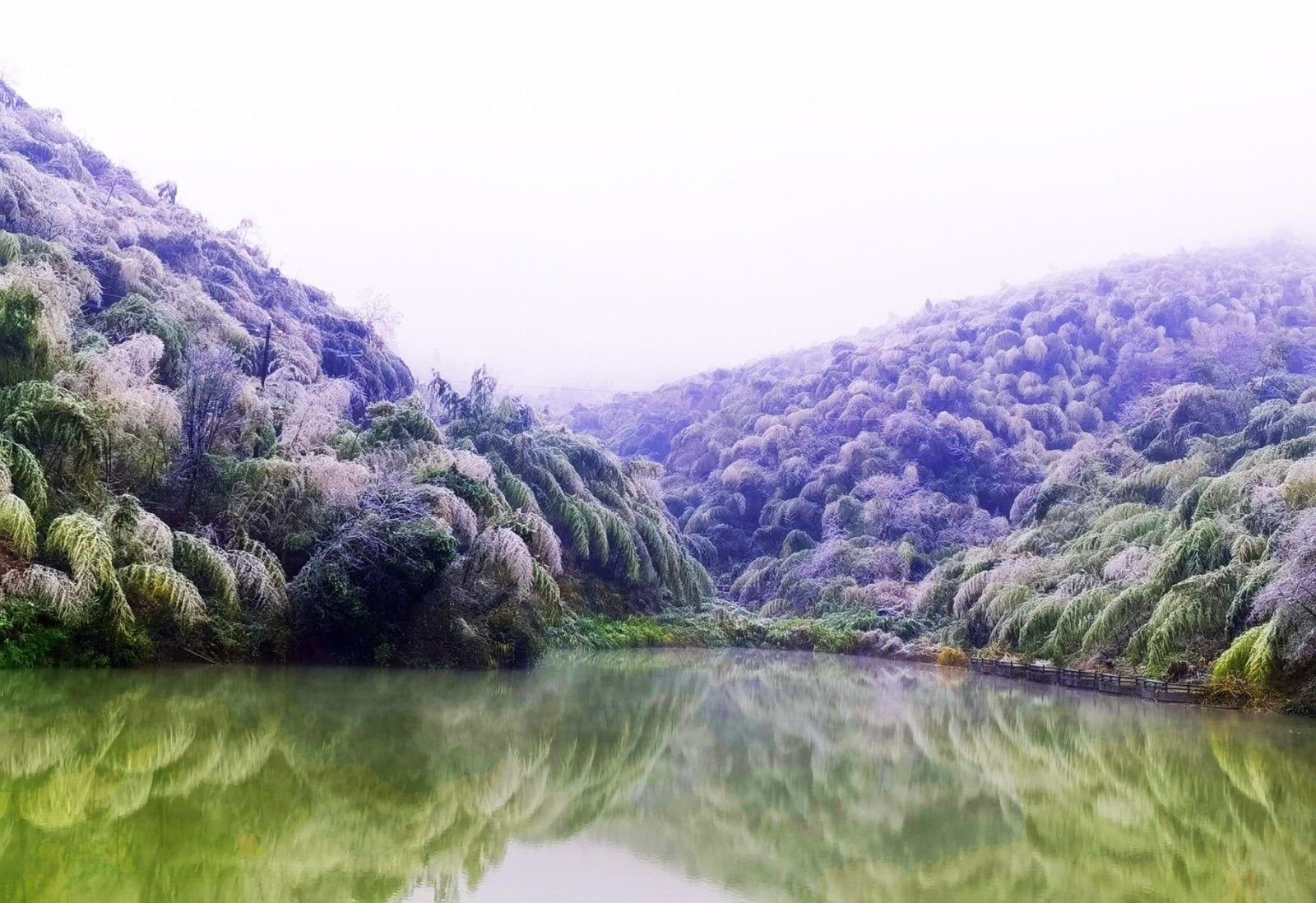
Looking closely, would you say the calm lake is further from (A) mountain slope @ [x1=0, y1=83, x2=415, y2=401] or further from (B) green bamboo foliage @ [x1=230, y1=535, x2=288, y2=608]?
(A) mountain slope @ [x1=0, y1=83, x2=415, y2=401]

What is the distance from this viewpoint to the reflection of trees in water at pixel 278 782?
16.1ft

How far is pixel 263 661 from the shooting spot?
1484cm

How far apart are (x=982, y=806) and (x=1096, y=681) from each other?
41.5 feet

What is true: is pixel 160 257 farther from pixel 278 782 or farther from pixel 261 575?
pixel 278 782

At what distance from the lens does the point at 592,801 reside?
740 centimetres

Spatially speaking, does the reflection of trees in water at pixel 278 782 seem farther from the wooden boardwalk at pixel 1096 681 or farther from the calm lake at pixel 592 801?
the wooden boardwalk at pixel 1096 681

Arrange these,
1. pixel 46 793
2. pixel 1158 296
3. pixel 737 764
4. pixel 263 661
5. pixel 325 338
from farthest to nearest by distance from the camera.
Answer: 1. pixel 1158 296
2. pixel 325 338
3. pixel 263 661
4. pixel 737 764
5. pixel 46 793

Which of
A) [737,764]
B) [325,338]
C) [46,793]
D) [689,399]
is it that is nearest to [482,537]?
[737,764]

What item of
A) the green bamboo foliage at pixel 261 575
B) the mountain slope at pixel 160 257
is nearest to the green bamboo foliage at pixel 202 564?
the green bamboo foliage at pixel 261 575

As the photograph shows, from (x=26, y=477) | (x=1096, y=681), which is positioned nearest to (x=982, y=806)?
(x=26, y=477)

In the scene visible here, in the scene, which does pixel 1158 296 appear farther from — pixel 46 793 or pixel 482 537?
pixel 46 793

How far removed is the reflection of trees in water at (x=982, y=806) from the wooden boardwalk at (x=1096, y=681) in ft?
8.66

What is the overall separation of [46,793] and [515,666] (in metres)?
12.1

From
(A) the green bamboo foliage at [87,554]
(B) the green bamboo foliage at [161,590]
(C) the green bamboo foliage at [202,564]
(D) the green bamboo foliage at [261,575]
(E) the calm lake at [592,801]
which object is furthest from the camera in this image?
(D) the green bamboo foliage at [261,575]
